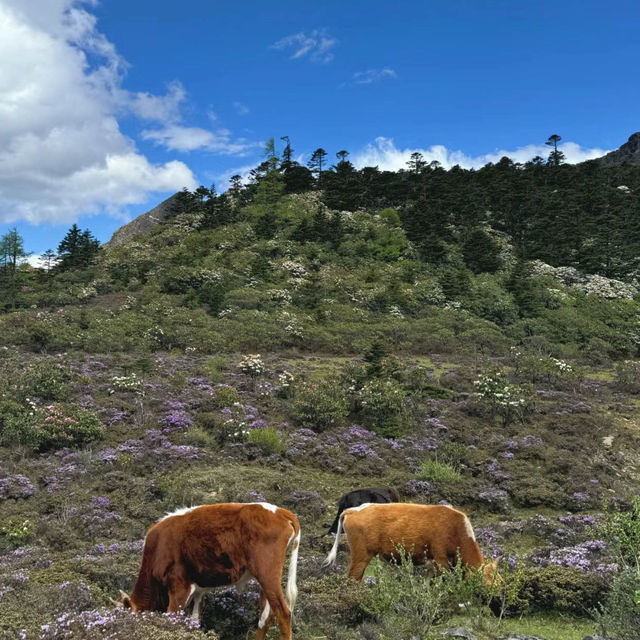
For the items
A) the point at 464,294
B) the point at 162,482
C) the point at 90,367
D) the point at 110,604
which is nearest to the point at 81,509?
the point at 162,482

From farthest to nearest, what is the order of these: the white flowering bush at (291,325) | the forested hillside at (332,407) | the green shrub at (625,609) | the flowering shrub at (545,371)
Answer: the white flowering bush at (291,325) < the flowering shrub at (545,371) < the forested hillside at (332,407) < the green shrub at (625,609)

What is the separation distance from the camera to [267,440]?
52.2 feet

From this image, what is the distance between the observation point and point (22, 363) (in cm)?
2327

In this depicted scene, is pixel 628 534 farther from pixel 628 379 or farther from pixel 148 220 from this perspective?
pixel 148 220

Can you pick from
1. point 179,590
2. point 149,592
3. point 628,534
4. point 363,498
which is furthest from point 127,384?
point 628,534

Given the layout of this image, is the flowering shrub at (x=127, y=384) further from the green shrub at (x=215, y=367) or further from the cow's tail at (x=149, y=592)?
the cow's tail at (x=149, y=592)

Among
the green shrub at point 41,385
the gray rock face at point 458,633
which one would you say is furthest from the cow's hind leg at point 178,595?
the green shrub at point 41,385

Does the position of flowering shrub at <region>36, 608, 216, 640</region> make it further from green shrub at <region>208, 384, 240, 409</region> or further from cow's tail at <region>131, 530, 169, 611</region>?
green shrub at <region>208, 384, 240, 409</region>

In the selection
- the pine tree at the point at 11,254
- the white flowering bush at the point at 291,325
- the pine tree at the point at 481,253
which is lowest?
the white flowering bush at the point at 291,325

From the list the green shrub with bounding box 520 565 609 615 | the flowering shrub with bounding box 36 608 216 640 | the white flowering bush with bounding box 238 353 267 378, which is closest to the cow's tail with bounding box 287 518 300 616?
the flowering shrub with bounding box 36 608 216 640

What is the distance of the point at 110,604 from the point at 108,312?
36.2m

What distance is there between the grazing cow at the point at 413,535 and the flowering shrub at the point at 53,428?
37.2ft

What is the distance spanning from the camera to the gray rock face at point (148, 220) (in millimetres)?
83625

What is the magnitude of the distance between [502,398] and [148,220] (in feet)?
257
